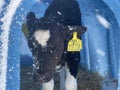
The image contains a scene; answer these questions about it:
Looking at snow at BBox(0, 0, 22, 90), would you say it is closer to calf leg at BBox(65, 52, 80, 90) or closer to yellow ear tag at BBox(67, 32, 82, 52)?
yellow ear tag at BBox(67, 32, 82, 52)

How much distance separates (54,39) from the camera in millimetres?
2633

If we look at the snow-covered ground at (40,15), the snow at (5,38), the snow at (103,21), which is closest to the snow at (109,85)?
the snow-covered ground at (40,15)

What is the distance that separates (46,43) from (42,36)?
0.16ft

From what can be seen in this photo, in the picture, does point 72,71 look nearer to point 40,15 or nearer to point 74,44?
point 74,44

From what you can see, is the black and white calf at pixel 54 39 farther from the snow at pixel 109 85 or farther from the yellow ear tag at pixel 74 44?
the snow at pixel 109 85

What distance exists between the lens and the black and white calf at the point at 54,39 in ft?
8.39

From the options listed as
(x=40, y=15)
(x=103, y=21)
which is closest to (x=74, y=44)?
(x=103, y=21)

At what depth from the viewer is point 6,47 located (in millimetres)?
2502

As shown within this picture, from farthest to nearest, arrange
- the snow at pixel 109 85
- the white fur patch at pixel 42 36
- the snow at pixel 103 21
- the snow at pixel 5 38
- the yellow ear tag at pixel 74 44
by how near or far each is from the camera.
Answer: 1. the snow at pixel 109 85
2. the snow at pixel 103 21
3. the yellow ear tag at pixel 74 44
4. the white fur patch at pixel 42 36
5. the snow at pixel 5 38

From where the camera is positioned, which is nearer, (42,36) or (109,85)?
(42,36)

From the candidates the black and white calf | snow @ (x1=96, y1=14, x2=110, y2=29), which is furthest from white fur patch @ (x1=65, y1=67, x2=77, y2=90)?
snow @ (x1=96, y1=14, x2=110, y2=29)

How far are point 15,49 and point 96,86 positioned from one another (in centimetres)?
77

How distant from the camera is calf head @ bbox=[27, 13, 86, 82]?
2.54 m

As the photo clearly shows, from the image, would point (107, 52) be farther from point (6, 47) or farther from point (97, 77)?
point (6, 47)
